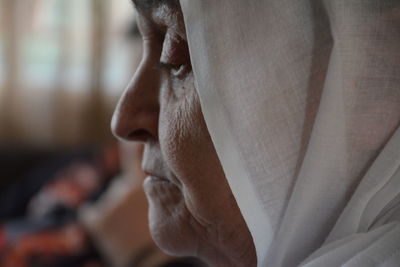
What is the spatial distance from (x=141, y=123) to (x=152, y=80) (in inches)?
2.7

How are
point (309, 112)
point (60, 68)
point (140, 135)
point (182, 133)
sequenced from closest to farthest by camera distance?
point (309, 112), point (182, 133), point (140, 135), point (60, 68)

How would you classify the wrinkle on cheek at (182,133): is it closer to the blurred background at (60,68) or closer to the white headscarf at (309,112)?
the white headscarf at (309,112)

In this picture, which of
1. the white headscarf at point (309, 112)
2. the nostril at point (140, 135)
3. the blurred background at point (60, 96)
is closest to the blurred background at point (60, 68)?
the blurred background at point (60, 96)

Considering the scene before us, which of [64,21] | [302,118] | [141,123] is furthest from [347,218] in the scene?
[64,21]

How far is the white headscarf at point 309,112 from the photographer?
0.68 m

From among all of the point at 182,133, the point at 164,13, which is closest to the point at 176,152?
the point at 182,133

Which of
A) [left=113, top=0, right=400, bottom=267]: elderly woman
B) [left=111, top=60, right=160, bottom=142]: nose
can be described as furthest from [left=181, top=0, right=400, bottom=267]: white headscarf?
[left=111, top=60, right=160, bottom=142]: nose

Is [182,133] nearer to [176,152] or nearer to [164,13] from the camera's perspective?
[176,152]

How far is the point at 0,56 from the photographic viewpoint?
11.0 feet

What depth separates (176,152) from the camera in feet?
2.73

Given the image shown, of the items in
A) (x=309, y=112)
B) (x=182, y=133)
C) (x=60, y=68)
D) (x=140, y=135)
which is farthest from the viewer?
(x=60, y=68)

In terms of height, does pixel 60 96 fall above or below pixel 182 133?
below

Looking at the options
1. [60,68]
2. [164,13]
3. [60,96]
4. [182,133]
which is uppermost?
[164,13]

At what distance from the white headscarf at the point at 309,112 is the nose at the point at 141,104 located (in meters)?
0.18
